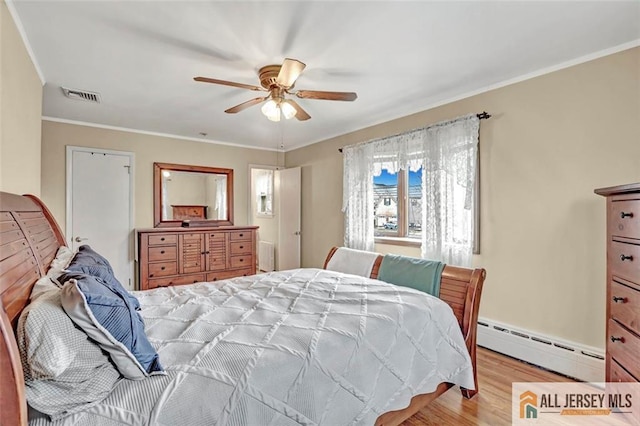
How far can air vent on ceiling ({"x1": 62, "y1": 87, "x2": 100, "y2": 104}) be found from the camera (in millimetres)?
3068

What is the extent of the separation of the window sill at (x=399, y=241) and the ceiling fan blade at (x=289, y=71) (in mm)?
2334

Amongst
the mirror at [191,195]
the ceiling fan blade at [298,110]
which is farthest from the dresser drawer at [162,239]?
the ceiling fan blade at [298,110]

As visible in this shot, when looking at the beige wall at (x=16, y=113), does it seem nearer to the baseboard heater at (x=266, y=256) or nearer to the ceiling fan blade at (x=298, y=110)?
the ceiling fan blade at (x=298, y=110)

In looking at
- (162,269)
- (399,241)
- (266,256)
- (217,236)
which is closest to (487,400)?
(399,241)

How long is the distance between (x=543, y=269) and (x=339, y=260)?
1.76 m

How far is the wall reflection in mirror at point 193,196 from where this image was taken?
4820mm

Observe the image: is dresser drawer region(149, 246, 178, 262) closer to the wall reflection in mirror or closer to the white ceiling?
the wall reflection in mirror

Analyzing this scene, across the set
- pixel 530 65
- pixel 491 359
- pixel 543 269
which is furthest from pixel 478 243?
pixel 530 65

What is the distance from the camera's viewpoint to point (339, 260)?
3.05 m

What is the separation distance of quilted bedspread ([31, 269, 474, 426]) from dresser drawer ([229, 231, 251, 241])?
2691 millimetres

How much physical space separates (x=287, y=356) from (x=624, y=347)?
1.99 metres

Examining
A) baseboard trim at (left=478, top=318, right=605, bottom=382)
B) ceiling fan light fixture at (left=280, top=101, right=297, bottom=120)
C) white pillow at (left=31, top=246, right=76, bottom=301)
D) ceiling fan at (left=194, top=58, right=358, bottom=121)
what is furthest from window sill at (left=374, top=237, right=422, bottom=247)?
white pillow at (left=31, top=246, right=76, bottom=301)

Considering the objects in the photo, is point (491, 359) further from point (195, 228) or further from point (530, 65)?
point (195, 228)

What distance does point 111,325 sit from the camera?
1.08m
